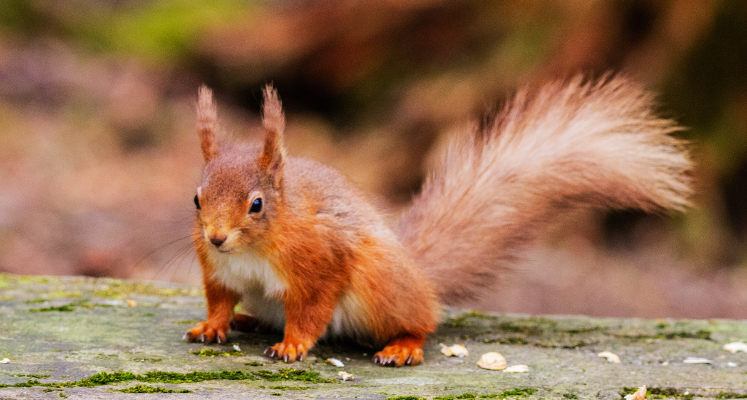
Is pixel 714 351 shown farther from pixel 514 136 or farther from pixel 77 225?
pixel 77 225

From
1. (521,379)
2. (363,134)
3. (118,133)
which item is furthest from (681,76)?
(118,133)

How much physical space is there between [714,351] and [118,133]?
4.67 meters

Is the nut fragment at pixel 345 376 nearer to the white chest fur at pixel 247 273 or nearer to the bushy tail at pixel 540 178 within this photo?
the white chest fur at pixel 247 273

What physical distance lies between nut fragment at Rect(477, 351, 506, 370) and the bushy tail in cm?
40

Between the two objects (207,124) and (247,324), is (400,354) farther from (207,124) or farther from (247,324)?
(207,124)

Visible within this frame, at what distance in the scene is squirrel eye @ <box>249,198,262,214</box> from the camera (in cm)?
188

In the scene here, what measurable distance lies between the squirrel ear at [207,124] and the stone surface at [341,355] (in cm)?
51

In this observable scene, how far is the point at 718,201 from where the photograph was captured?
16.4 feet

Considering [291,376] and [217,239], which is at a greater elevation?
[217,239]

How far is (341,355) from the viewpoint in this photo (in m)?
2.12

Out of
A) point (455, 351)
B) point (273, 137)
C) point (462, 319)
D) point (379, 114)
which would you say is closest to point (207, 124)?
point (273, 137)

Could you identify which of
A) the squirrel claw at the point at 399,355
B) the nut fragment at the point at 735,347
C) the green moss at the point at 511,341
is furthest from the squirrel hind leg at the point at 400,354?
the nut fragment at the point at 735,347

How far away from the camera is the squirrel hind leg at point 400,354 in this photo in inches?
80.0

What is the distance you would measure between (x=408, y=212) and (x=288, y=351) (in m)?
0.82
